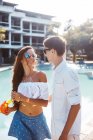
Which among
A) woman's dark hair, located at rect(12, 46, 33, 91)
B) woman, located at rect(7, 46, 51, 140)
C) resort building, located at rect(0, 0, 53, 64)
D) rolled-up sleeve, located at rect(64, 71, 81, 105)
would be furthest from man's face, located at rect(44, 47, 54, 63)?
resort building, located at rect(0, 0, 53, 64)

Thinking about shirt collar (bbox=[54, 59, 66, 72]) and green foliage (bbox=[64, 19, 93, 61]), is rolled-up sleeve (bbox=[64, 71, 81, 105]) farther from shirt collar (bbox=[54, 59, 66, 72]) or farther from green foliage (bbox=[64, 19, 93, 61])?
green foliage (bbox=[64, 19, 93, 61])

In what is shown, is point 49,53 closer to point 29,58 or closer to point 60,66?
point 60,66

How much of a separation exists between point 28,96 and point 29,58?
0.42m

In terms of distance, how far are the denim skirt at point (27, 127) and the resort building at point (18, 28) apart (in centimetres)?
3472

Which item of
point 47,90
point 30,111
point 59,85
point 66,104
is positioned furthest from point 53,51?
point 30,111

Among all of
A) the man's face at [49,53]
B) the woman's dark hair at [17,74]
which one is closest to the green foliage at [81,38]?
the woman's dark hair at [17,74]

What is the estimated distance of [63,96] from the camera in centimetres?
252

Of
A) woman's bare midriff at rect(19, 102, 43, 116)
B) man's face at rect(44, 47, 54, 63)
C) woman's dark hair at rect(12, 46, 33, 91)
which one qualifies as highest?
man's face at rect(44, 47, 54, 63)

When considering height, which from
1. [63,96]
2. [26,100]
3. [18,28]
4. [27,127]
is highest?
[63,96]

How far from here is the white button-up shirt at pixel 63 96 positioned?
7.98 feet

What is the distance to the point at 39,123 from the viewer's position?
11.0ft

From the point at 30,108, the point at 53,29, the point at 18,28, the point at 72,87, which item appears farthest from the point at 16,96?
the point at 53,29

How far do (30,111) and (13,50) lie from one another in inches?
1542

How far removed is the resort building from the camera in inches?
1585
